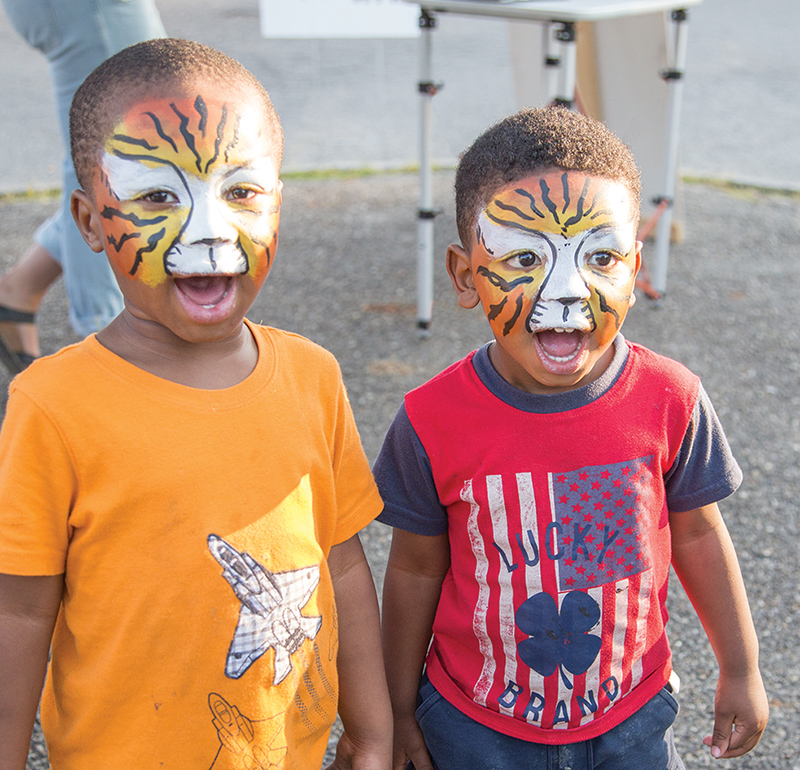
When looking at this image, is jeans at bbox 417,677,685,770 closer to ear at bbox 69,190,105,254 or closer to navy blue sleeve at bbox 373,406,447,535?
navy blue sleeve at bbox 373,406,447,535

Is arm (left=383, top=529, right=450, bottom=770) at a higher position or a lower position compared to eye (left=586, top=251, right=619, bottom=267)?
lower

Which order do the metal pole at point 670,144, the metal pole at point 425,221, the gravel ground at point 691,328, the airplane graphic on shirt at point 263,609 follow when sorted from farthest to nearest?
the metal pole at point 670,144 → the metal pole at point 425,221 → the gravel ground at point 691,328 → the airplane graphic on shirt at point 263,609

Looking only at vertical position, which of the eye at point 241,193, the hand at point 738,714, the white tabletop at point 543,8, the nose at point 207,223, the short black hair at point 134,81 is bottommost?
the hand at point 738,714

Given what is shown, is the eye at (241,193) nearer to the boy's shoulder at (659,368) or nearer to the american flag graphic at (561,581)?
the american flag graphic at (561,581)

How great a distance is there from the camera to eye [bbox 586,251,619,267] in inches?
58.8

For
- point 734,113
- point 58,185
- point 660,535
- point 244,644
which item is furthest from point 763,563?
point 734,113

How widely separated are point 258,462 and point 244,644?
275 mm

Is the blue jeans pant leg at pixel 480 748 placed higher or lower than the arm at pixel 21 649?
lower

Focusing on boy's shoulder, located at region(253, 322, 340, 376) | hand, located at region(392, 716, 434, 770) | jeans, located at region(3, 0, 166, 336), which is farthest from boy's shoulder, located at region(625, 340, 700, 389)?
jeans, located at region(3, 0, 166, 336)

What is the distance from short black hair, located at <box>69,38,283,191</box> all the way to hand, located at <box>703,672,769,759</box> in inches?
50.8

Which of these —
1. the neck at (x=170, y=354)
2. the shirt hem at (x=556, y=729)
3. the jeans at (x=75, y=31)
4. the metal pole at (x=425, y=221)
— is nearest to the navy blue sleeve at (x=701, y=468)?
the shirt hem at (x=556, y=729)

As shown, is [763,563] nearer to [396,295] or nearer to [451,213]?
[396,295]

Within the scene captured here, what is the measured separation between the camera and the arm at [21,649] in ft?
4.24

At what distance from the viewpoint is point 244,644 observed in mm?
1387
